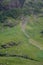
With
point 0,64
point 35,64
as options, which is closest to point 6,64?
point 0,64

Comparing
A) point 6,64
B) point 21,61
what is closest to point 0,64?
point 6,64

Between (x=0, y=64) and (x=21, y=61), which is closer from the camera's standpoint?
(x=0, y=64)

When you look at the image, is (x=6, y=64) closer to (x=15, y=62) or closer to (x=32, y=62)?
(x=15, y=62)

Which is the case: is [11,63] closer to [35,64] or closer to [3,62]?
[3,62]

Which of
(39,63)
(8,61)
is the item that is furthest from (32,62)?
(8,61)

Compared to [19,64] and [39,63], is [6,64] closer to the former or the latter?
[19,64]

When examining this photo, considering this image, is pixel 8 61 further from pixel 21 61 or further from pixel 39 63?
pixel 39 63
